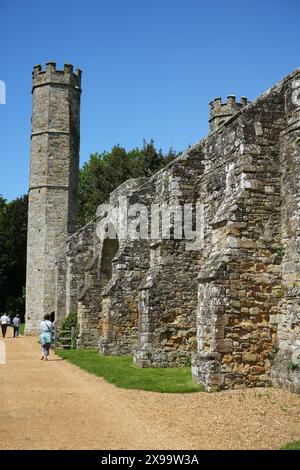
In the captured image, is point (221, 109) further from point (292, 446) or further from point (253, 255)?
point (292, 446)

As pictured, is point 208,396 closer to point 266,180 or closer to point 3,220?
point 266,180

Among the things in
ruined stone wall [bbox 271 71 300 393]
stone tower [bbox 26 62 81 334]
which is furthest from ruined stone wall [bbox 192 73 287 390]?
stone tower [bbox 26 62 81 334]

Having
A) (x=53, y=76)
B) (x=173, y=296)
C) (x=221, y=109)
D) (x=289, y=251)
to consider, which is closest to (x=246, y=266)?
(x=289, y=251)

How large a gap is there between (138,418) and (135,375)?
425cm

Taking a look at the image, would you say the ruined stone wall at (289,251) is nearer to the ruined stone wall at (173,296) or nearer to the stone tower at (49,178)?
the ruined stone wall at (173,296)

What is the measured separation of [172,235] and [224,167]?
2640mm

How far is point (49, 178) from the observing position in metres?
31.9

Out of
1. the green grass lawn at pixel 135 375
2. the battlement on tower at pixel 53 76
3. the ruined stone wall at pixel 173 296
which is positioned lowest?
the green grass lawn at pixel 135 375

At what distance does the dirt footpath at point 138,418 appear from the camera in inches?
259

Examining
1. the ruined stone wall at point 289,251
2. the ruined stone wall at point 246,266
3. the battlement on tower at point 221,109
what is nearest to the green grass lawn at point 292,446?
the ruined stone wall at point 289,251

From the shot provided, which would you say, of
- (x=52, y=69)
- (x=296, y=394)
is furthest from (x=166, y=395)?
(x=52, y=69)

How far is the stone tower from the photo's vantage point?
31078 mm

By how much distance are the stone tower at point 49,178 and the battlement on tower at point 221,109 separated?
8.63 metres

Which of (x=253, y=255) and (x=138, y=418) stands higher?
(x=253, y=255)
